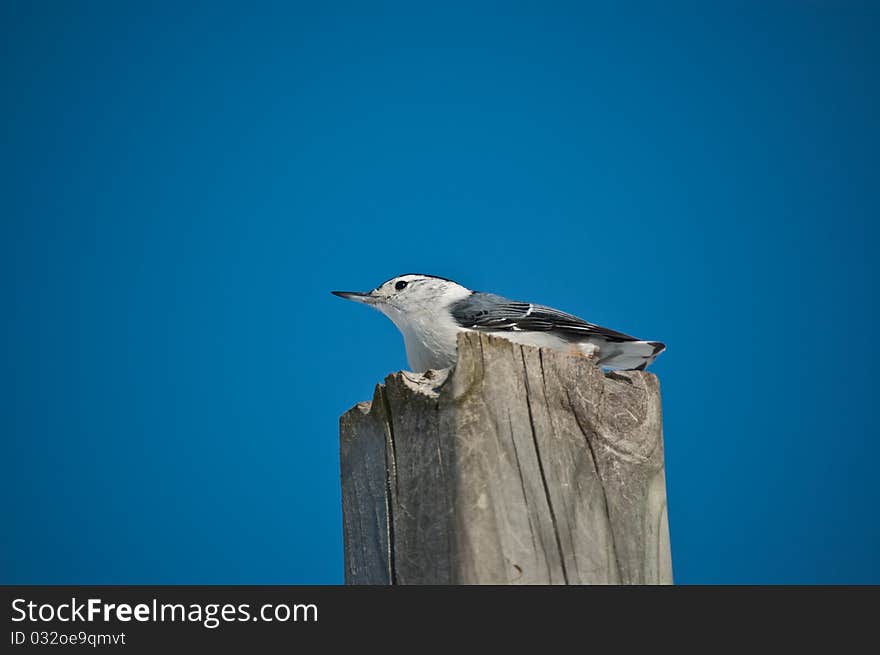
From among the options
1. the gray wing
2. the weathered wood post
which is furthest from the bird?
the weathered wood post

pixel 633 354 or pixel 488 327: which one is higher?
pixel 488 327

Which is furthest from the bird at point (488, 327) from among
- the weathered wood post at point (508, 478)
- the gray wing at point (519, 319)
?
the weathered wood post at point (508, 478)

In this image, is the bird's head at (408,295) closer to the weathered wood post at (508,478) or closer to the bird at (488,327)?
the bird at (488,327)

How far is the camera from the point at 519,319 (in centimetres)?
552

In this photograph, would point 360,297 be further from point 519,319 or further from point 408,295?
point 519,319

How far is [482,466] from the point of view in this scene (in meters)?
2.93

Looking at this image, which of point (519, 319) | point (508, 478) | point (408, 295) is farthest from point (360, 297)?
point (508, 478)

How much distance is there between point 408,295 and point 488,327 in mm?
714

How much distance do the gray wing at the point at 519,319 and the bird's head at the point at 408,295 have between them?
174 mm

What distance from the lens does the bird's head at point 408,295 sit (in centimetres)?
582

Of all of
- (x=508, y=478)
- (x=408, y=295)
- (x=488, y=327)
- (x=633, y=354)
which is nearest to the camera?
(x=508, y=478)
